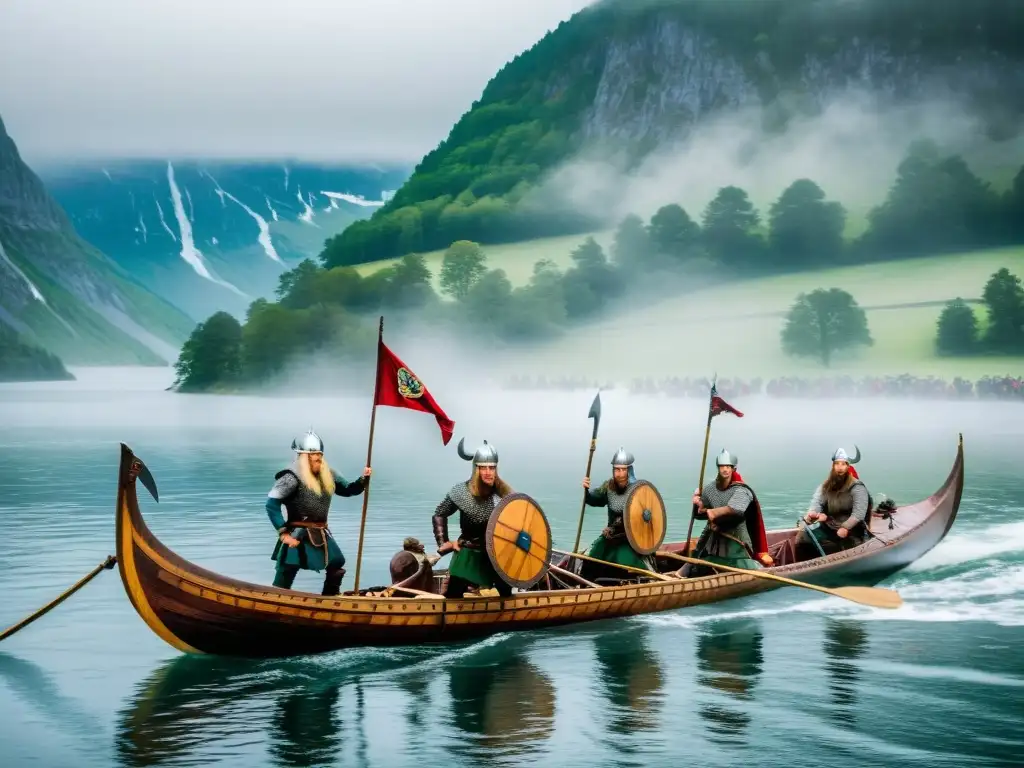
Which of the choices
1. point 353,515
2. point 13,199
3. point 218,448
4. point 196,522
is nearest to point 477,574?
point 196,522

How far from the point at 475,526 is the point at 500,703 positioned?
1.86 metres

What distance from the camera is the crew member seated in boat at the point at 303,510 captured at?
40.4 ft

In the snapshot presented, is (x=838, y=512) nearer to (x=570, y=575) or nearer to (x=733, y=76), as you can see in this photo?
(x=570, y=575)

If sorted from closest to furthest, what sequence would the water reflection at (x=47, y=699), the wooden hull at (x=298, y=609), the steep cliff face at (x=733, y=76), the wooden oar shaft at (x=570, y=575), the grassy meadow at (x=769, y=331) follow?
the water reflection at (x=47, y=699)
the wooden hull at (x=298, y=609)
the wooden oar shaft at (x=570, y=575)
the grassy meadow at (x=769, y=331)
the steep cliff face at (x=733, y=76)

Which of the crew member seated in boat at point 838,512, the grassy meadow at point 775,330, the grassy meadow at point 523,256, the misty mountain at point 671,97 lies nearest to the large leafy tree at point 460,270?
the grassy meadow at point 523,256

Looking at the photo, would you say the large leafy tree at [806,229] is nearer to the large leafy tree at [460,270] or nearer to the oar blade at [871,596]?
the large leafy tree at [460,270]

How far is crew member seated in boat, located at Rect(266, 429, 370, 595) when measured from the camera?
12320mm

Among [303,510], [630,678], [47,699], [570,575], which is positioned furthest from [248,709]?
[570,575]

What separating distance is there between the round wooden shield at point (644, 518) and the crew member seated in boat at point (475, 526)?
188cm

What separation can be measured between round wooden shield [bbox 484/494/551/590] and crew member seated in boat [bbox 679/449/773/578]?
286 cm

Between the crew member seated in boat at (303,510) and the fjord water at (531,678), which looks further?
the crew member seated in boat at (303,510)

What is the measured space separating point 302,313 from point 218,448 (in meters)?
61.9

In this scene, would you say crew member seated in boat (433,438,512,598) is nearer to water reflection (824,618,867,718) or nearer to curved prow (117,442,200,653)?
curved prow (117,442,200,653)

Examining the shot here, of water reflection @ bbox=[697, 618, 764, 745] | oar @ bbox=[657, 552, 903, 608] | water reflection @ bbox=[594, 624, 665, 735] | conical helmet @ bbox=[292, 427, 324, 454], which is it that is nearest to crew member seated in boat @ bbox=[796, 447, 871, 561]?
oar @ bbox=[657, 552, 903, 608]
